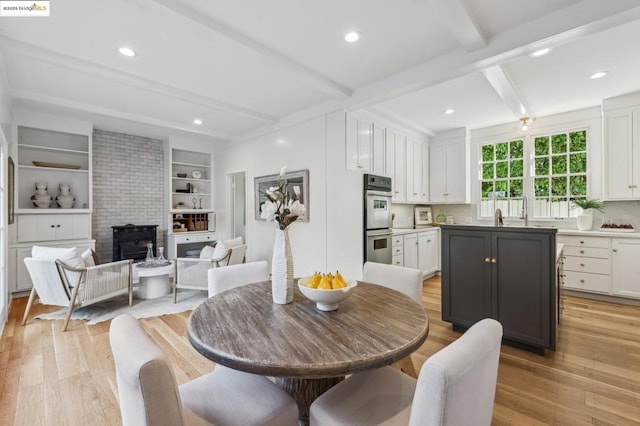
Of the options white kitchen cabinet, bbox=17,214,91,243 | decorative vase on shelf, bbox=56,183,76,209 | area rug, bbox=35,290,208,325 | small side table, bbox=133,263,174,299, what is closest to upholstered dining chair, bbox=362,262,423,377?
area rug, bbox=35,290,208,325

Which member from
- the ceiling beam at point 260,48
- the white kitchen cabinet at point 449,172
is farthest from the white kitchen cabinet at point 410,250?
the ceiling beam at point 260,48

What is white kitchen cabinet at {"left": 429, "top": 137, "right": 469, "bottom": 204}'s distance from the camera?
5336mm

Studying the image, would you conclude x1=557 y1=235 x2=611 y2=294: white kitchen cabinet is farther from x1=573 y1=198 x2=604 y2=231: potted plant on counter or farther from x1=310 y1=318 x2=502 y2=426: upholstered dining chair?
x1=310 y1=318 x2=502 y2=426: upholstered dining chair

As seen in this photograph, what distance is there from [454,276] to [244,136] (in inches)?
177

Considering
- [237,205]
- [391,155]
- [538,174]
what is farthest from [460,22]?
[237,205]

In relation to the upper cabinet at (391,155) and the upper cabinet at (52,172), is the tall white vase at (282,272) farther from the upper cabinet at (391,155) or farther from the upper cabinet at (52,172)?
the upper cabinet at (52,172)

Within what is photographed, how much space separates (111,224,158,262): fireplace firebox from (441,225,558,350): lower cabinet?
503 cm

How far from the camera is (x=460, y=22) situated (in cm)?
224

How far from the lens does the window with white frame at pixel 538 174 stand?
4.56 m

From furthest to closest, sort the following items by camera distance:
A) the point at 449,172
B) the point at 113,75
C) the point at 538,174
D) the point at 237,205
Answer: the point at 237,205
the point at 449,172
the point at 538,174
the point at 113,75

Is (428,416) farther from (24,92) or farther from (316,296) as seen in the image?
(24,92)

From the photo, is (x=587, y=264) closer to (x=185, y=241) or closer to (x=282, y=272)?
(x=282, y=272)

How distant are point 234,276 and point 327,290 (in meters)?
0.95

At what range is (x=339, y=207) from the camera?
13.3 feet
